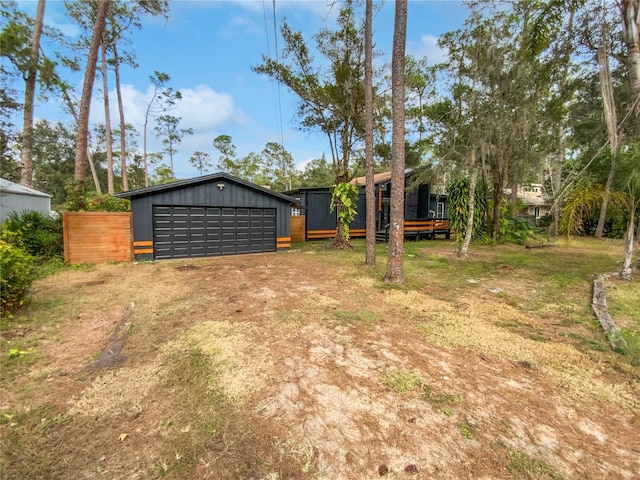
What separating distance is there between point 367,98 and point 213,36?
524 centimetres

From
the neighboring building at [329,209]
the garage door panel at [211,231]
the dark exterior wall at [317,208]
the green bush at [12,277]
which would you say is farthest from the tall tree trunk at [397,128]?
the dark exterior wall at [317,208]

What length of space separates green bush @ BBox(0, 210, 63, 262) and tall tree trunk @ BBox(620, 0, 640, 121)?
13759 mm

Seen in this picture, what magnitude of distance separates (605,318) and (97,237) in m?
11.6

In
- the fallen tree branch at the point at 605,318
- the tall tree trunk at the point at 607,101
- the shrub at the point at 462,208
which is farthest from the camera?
the shrub at the point at 462,208

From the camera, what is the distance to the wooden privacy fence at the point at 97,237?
8156 millimetres

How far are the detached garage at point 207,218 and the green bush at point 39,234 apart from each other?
6.48ft

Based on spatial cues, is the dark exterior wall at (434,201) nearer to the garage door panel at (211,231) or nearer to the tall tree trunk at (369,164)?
the tall tree trunk at (369,164)

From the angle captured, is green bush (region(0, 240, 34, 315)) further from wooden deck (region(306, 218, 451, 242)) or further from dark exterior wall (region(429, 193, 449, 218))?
dark exterior wall (region(429, 193, 449, 218))

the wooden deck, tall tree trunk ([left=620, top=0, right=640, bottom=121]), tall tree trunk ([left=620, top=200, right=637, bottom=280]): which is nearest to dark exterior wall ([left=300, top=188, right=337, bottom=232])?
the wooden deck

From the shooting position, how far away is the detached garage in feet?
29.8

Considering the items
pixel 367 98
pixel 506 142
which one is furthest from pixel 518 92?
pixel 367 98

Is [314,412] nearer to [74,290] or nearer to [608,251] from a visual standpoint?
[74,290]

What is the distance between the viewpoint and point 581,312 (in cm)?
463

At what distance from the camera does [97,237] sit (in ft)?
27.9
